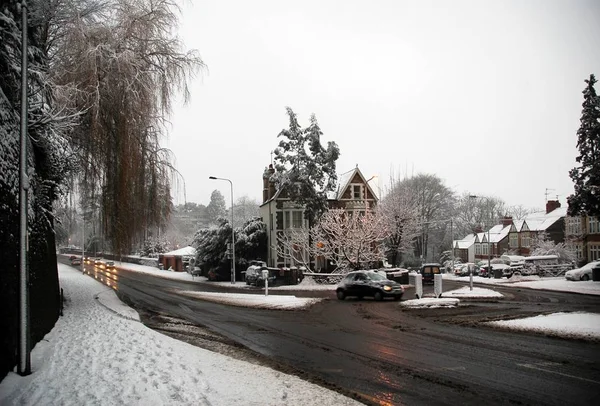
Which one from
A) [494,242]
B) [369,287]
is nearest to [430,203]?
[494,242]

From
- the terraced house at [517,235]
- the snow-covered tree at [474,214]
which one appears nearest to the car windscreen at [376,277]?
the terraced house at [517,235]

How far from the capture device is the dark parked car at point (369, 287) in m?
24.6

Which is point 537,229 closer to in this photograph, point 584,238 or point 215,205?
point 584,238

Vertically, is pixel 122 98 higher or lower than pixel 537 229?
higher

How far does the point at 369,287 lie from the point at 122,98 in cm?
1568

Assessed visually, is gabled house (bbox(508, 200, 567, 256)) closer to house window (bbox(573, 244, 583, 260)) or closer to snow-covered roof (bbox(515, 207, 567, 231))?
snow-covered roof (bbox(515, 207, 567, 231))

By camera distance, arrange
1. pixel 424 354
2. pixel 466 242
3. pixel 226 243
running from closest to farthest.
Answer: pixel 424 354, pixel 226 243, pixel 466 242

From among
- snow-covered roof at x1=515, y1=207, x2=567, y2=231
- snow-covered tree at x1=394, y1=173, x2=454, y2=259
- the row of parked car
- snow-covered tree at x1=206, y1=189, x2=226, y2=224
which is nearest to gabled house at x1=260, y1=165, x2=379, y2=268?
the row of parked car

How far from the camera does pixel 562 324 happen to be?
14703 mm

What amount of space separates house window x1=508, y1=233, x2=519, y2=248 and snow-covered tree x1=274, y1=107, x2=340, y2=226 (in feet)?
153

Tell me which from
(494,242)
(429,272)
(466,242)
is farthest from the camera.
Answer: (466,242)

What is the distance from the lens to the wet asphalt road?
785 centimetres

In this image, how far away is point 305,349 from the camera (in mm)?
12078

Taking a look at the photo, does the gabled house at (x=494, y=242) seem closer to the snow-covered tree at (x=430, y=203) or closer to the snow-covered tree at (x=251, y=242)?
the snow-covered tree at (x=430, y=203)
